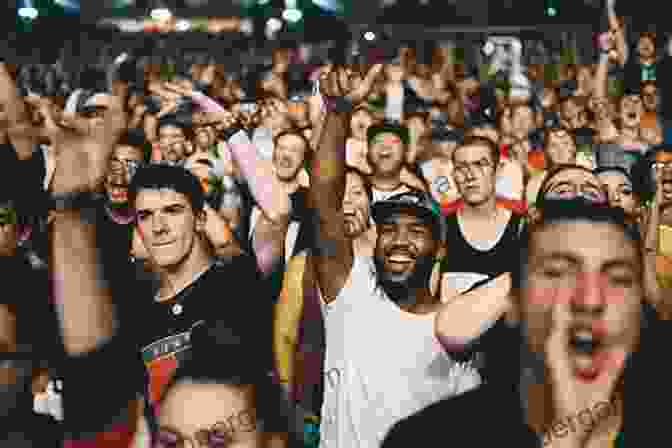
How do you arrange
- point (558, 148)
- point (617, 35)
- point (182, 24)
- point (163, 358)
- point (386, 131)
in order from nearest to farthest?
1. point (163, 358)
2. point (386, 131)
3. point (558, 148)
4. point (617, 35)
5. point (182, 24)

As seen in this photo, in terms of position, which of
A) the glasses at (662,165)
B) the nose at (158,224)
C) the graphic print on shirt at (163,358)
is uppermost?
the glasses at (662,165)

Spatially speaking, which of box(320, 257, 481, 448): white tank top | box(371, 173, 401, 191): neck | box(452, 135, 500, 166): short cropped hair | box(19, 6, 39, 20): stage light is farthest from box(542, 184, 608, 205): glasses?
box(19, 6, 39, 20): stage light

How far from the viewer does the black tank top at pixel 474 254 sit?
191 inches

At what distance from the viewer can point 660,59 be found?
465 inches

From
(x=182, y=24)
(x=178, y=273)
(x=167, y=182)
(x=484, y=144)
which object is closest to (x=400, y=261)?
(x=178, y=273)

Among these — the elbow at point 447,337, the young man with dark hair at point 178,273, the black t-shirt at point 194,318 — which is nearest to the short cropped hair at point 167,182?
the young man with dark hair at point 178,273

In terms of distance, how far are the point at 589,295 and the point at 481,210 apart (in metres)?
2.35

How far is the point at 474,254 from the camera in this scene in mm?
5141

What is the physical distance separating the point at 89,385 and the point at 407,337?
102cm

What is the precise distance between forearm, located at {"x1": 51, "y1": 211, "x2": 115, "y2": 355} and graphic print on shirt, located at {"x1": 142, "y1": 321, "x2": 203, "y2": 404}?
0.95ft

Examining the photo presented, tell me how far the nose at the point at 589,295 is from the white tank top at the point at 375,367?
0.60 m

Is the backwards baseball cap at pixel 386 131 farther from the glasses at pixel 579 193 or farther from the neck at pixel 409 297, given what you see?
the neck at pixel 409 297

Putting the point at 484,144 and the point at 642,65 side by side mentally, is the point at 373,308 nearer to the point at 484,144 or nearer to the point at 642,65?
the point at 484,144

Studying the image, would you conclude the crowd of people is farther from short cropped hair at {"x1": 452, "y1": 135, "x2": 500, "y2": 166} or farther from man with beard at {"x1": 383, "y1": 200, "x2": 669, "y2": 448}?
short cropped hair at {"x1": 452, "y1": 135, "x2": 500, "y2": 166}
